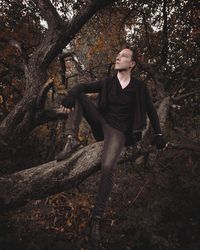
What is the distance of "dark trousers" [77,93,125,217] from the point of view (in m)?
4.02

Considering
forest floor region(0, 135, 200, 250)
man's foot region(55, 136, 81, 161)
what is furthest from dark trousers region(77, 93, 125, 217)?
forest floor region(0, 135, 200, 250)

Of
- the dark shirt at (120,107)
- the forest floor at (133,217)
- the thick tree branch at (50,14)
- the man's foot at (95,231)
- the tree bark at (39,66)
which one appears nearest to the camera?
the man's foot at (95,231)

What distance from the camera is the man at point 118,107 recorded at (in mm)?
4387

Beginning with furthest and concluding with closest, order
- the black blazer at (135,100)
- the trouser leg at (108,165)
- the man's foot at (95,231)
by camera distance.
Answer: the black blazer at (135,100) < the trouser leg at (108,165) < the man's foot at (95,231)

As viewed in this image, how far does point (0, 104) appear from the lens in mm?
8695

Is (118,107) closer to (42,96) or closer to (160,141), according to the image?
(160,141)

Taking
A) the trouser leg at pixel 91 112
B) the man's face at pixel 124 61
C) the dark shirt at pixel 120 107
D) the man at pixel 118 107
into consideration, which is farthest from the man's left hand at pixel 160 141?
the man's face at pixel 124 61

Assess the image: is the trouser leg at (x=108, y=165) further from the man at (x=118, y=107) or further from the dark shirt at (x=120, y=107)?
the dark shirt at (x=120, y=107)

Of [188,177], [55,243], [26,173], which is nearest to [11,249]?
[55,243]

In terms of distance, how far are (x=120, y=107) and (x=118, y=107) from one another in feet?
0.10

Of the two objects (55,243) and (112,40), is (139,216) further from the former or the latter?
(112,40)

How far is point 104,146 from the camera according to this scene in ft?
14.3

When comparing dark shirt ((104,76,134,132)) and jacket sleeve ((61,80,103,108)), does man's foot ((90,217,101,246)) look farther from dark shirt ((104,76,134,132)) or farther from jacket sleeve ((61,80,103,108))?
jacket sleeve ((61,80,103,108))

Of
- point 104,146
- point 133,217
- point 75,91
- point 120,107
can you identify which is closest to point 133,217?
point 133,217
